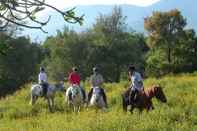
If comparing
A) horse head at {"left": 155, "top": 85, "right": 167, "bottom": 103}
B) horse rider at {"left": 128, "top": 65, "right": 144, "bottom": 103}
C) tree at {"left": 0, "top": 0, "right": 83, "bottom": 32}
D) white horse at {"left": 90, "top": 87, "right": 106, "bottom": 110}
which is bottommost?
white horse at {"left": 90, "top": 87, "right": 106, "bottom": 110}

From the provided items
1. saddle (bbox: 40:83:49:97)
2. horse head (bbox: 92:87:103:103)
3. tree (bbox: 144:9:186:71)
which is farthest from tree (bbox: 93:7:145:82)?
horse head (bbox: 92:87:103:103)

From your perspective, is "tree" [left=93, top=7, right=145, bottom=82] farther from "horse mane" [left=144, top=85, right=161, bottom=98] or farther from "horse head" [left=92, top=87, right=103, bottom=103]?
"horse mane" [left=144, top=85, right=161, bottom=98]

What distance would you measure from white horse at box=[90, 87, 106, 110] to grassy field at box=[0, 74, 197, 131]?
1.37ft

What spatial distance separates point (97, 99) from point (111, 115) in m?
6.35

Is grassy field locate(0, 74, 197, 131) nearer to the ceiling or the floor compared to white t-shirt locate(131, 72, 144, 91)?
nearer to the floor

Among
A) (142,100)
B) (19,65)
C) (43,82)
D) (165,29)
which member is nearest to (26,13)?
(142,100)

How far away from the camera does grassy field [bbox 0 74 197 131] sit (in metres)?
12.4

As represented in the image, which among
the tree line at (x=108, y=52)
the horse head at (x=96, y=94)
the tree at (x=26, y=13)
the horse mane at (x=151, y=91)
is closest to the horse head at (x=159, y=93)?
the horse mane at (x=151, y=91)

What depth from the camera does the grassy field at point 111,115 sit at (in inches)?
487

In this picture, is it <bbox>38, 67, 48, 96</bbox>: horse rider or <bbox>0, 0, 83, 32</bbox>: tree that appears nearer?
<bbox>0, 0, 83, 32</bbox>: tree

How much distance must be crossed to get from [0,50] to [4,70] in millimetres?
47440

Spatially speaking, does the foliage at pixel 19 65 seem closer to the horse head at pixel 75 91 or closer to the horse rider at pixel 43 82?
the horse rider at pixel 43 82

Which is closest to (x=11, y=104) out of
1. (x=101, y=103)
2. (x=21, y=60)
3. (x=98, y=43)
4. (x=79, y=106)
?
(x=79, y=106)

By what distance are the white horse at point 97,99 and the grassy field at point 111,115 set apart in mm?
417
